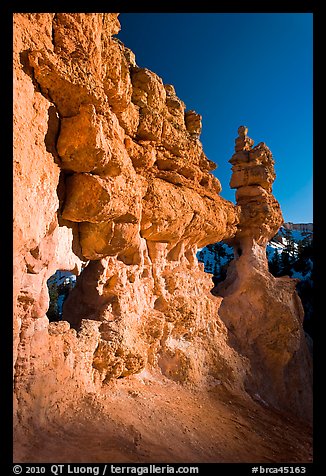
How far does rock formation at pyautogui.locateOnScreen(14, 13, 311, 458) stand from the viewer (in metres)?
4.64

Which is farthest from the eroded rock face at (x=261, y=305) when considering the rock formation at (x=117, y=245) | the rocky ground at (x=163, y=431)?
the rocky ground at (x=163, y=431)

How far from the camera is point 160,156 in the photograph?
958 cm

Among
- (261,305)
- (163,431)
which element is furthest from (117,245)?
(261,305)

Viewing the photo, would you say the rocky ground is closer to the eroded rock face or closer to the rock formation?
the rock formation

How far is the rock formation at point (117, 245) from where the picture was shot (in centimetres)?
464

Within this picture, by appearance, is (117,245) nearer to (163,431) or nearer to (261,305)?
(163,431)

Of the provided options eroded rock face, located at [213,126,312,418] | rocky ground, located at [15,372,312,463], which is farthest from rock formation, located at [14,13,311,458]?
rocky ground, located at [15,372,312,463]

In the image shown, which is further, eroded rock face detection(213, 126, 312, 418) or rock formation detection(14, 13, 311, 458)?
eroded rock face detection(213, 126, 312, 418)

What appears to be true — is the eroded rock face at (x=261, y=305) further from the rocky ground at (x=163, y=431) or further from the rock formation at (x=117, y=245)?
the rocky ground at (x=163, y=431)

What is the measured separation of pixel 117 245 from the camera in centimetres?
708
